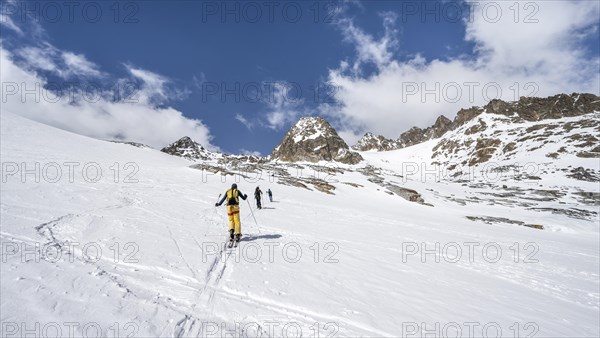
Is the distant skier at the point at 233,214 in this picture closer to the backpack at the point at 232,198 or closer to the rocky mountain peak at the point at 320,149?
the backpack at the point at 232,198

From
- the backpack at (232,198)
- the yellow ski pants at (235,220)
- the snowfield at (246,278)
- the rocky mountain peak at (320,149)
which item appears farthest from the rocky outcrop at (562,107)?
the yellow ski pants at (235,220)

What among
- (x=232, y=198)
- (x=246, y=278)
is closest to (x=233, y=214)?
(x=232, y=198)

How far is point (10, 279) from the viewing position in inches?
205

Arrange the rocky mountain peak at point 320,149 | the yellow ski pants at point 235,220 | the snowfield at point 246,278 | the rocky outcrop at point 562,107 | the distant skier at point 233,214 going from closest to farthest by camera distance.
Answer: the snowfield at point 246,278 < the distant skier at point 233,214 < the yellow ski pants at point 235,220 < the rocky mountain peak at point 320,149 < the rocky outcrop at point 562,107

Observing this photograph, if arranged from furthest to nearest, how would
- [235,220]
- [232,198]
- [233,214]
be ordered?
[232,198] < [233,214] < [235,220]

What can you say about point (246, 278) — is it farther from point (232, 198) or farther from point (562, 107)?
point (562, 107)

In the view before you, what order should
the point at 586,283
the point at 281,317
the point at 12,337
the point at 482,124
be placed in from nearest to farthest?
1. the point at 12,337
2. the point at 281,317
3. the point at 586,283
4. the point at 482,124

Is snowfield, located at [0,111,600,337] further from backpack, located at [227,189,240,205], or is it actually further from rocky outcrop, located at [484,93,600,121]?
rocky outcrop, located at [484,93,600,121]

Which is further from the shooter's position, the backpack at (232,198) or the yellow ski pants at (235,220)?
the backpack at (232,198)

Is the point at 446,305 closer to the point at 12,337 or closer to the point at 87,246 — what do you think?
the point at 12,337

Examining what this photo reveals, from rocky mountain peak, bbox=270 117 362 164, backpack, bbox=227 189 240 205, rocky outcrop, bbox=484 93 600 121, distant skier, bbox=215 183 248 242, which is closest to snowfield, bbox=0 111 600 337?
distant skier, bbox=215 183 248 242

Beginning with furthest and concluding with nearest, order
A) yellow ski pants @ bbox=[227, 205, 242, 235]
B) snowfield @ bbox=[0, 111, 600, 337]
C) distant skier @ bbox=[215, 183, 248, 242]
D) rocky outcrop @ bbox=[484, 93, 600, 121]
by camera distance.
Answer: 1. rocky outcrop @ bbox=[484, 93, 600, 121]
2. yellow ski pants @ bbox=[227, 205, 242, 235]
3. distant skier @ bbox=[215, 183, 248, 242]
4. snowfield @ bbox=[0, 111, 600, 337]

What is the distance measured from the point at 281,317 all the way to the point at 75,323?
10.5 ft

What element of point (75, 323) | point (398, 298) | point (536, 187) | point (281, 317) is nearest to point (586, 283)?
point (398, 298)
